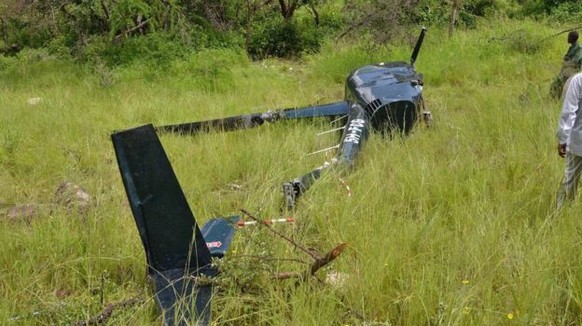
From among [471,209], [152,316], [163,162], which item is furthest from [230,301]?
[471,209]

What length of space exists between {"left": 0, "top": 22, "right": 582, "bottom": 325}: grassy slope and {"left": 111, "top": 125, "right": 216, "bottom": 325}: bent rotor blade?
0.42 ft

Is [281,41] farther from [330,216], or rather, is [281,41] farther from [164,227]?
[164,227]

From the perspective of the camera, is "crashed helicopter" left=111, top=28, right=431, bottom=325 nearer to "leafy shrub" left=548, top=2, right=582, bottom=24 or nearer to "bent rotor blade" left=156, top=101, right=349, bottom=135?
"bent rotor blade" left=156, top=101, right=349, bottom=135

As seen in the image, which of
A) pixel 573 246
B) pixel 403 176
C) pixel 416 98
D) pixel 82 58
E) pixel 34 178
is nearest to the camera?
pixel 573 246

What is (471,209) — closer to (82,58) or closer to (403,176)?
(403,176)

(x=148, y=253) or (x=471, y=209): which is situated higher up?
(x=148, y=253)

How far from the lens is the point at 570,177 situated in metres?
3.65

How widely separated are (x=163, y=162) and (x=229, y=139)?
125 inches

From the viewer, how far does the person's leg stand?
363 cm

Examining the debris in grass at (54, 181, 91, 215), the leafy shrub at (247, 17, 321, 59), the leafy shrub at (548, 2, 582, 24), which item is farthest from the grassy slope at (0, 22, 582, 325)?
the leafy shrub at (548, 2, 582, 24)

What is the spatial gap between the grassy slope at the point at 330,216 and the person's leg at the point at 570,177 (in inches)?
4.1

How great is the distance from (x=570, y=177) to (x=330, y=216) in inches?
61.1

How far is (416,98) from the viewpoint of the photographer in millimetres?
5668

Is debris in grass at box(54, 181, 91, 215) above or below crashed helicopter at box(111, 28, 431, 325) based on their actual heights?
below
